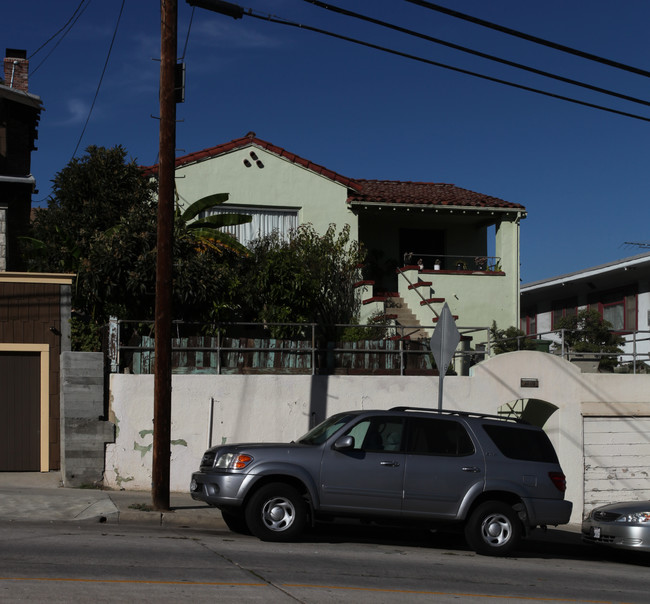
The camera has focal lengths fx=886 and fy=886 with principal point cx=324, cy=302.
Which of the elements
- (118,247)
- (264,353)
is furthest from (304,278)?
(118,247)

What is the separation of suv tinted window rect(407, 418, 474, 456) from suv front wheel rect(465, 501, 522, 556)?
0.83m

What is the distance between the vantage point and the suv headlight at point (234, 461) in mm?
11422

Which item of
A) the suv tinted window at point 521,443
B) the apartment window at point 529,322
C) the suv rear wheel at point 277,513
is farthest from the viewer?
the apartment window at point 529,322

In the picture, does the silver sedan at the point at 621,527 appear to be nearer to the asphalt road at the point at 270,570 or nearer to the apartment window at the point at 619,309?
the asphalt road at the point at 270,570

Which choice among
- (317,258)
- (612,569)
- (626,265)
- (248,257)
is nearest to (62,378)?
(248,257)

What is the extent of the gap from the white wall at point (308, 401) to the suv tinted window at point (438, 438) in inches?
192

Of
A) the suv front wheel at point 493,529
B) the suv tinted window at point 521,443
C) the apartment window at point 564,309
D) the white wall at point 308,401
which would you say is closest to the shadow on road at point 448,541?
the suv front wheel at point 493,529

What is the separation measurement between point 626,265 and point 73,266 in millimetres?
16927

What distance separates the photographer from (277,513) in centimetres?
1145

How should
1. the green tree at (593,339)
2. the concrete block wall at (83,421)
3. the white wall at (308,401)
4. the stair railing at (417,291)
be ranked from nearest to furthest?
Result: the concrete block wall at (83,421), the white wall at (308,401), the green tree at (593,339), the stair railing at (417,291)

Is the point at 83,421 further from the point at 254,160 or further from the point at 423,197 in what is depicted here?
the point at 423,197

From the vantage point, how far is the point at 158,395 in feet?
43.5

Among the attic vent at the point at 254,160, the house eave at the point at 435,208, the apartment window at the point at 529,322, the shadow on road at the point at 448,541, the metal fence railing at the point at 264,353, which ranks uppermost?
the attic vent at the point at 254,160

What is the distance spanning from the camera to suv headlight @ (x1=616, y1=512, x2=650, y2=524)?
13.2 metres
